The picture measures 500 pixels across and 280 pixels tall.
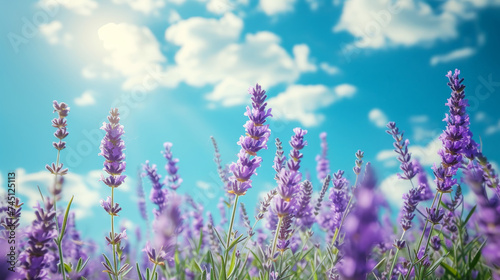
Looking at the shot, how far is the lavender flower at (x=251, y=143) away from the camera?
106 inches

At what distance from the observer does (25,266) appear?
1.73 metres

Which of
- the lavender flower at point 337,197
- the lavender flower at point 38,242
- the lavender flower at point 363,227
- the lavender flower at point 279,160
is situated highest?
the lavender flower at point 279,160

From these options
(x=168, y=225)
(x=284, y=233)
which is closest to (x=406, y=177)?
(x=284, y=233)

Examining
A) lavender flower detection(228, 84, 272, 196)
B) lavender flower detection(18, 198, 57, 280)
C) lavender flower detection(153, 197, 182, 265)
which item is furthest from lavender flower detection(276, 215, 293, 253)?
lavender flower detection(18, 198, 57, 280)

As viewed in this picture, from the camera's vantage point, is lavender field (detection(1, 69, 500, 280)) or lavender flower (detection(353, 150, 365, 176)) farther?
lavender flower (detection(353, 150, 365, 176))

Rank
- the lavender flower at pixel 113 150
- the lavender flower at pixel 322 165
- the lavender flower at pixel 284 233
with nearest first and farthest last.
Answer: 1. the lavender flower at pixel 113 150
2. the lavender flower at pixel 284 233
3. the lavender flower at pixel 322 165

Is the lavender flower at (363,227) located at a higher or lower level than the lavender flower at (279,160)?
lower

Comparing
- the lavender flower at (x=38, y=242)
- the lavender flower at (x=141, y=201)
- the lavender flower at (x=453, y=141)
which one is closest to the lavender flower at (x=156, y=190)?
the lavender flower at (x=38, y=242)

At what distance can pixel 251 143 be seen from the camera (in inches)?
108

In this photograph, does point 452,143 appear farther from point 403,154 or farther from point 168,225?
point 168,225

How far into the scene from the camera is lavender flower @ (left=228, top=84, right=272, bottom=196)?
2.70 metres

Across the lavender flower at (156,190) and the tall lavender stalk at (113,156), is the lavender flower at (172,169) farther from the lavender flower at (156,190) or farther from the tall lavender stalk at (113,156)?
the tall lavender stalk at (113,156)

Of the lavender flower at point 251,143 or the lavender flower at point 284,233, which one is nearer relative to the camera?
the lavender flower at point 251,143

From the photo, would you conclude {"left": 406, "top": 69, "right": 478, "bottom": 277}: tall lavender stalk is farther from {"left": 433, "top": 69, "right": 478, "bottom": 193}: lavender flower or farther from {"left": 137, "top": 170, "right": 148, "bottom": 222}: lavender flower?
{"left": 137, "top": 170, "right": 148, "bottom": 222}: lavender flower
